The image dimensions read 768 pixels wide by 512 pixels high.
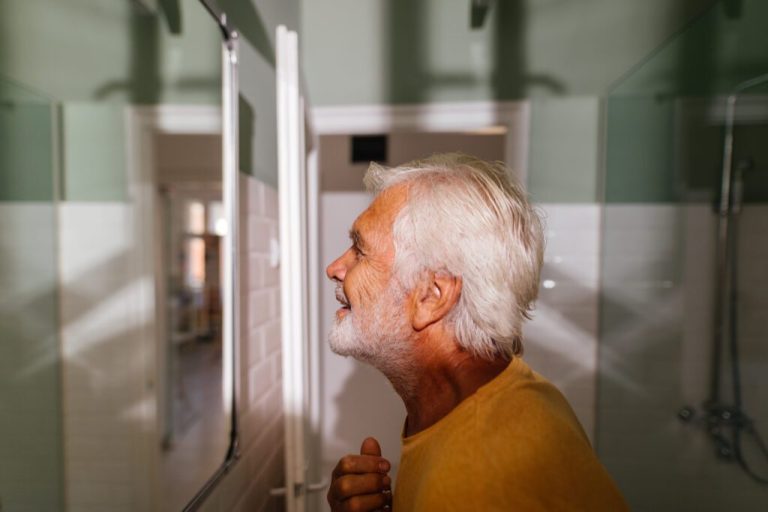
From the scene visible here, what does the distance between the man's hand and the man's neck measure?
116 millimetres

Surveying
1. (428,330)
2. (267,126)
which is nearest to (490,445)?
(428,330)

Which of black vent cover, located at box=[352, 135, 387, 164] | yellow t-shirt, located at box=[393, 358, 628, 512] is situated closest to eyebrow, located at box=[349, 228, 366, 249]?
yellow t-shirt, located at box=[393, 358, 628, 512]

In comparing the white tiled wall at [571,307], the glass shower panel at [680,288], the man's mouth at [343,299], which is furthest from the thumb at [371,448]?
the glass shower panel at [680,288]

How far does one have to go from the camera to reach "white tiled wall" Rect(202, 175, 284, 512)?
1.11 metres

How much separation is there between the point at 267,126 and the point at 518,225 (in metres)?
0.95

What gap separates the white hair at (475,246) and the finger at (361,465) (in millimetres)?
304

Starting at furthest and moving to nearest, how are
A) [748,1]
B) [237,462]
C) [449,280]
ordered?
[748,1] < [237,462] < [449,280]

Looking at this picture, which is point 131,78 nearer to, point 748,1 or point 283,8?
point 283,8

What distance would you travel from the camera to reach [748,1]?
1.28 meters

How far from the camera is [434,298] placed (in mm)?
710

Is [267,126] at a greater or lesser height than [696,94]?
lesser

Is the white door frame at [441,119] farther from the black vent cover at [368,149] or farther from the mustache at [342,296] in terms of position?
the mustache at [342,296]

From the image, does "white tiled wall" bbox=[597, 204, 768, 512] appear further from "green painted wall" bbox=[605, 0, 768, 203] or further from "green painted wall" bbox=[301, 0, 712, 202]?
"green painted wall" bbox=[301, 0, 712, 202]

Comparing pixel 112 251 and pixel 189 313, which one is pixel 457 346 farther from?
pixel 189 313
